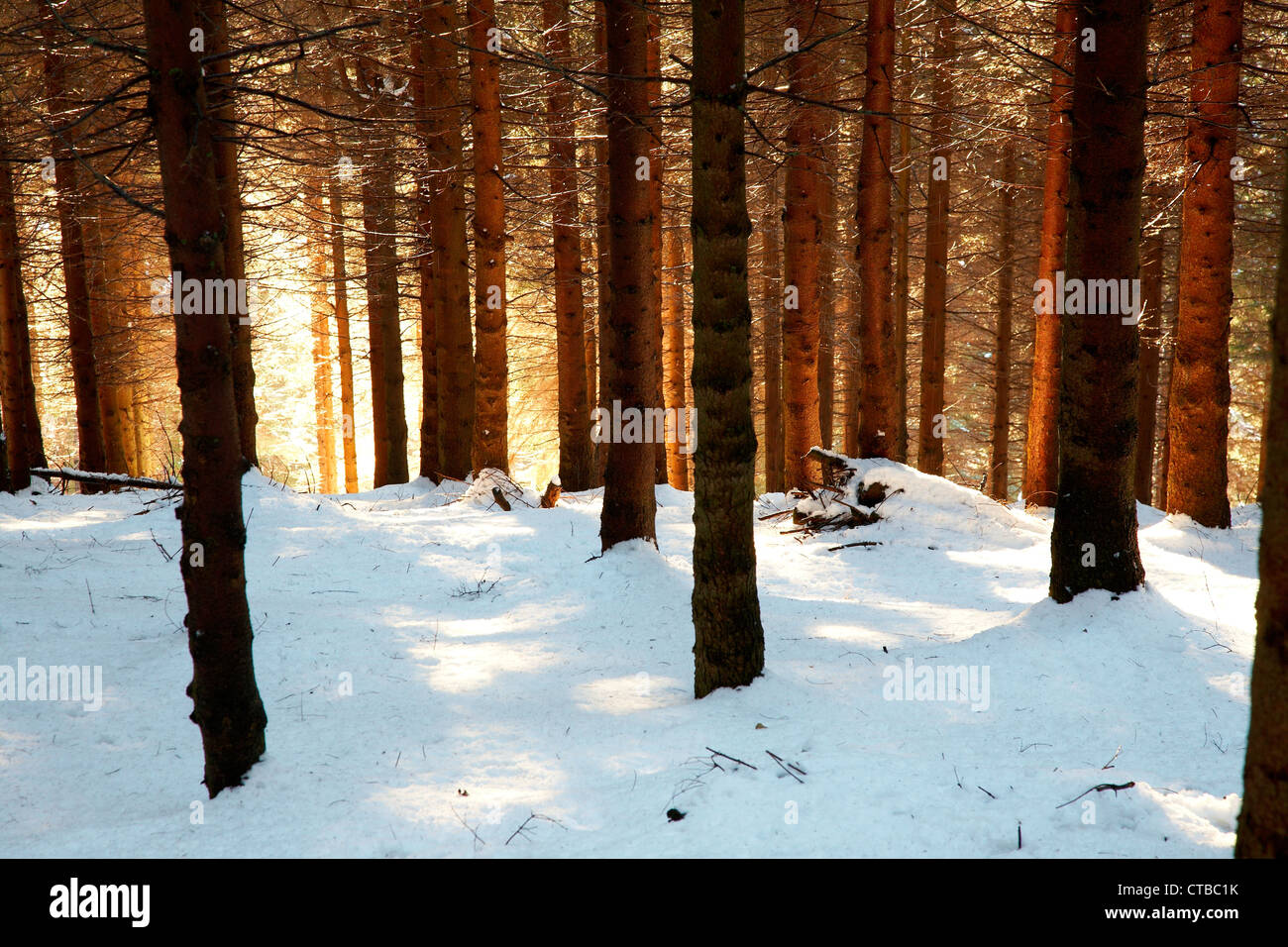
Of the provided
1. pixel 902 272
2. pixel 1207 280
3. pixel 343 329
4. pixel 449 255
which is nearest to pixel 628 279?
pixel 449 255

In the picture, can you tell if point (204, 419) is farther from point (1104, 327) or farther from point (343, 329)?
point (343, 329)

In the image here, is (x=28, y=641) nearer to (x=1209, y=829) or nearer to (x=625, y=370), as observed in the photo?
(x=625, y=370)

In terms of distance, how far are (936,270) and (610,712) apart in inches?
482

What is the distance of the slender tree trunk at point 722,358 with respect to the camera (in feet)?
14.8

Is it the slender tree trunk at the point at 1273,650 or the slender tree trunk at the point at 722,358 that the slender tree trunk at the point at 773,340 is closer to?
the slender tree trunk at the point at 722,358

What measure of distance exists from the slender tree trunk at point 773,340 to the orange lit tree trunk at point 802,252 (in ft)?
22.1

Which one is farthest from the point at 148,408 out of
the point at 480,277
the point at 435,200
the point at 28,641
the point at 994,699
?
the point at 994,699

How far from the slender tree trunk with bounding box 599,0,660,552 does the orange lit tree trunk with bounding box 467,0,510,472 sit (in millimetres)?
3293

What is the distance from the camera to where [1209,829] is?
325cm

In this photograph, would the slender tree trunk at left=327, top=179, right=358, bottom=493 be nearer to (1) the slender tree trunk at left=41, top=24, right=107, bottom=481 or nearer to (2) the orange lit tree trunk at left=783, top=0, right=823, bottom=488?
(1) the slender tree trunk at left=41, top=24, right=107, bottom=481

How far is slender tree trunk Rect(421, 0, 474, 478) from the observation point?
38.0ft

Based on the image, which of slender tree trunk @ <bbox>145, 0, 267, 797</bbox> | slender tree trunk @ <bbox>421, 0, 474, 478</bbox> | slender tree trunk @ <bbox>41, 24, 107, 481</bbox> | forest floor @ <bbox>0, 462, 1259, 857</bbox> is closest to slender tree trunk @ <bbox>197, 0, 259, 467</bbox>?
forest floor @ <bbox>0, 462, 1259, 857</bbox>

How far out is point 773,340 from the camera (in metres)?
20.4
